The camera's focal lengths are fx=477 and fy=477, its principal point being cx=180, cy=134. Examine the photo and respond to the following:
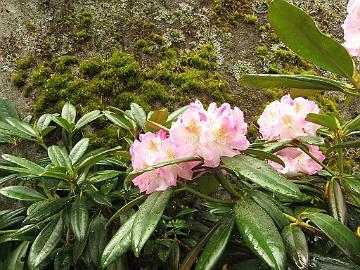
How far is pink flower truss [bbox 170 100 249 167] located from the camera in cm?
88

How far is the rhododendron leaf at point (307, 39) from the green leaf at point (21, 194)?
2.38 feet

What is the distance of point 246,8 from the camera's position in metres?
1.92

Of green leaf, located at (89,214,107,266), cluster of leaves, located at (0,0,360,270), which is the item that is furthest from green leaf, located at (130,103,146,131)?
green leaf, located at (89,214,107,266)

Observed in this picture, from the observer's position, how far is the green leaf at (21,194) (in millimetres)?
1163

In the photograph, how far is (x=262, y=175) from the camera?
83cm

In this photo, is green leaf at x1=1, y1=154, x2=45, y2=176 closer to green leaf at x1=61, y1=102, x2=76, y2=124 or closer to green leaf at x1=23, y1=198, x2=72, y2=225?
green leaf at x1=23, y1=198, x2=72, y2=225

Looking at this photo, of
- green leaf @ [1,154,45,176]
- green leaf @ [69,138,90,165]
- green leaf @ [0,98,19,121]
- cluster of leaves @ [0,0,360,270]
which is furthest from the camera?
green leaf @ [0,98,19,121]

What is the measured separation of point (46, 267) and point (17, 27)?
0.96 m

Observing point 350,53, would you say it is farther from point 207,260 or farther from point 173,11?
point 173,11

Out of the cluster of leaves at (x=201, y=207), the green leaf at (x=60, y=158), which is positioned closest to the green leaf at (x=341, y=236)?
the cluster of leaves at (x=201, y=207)

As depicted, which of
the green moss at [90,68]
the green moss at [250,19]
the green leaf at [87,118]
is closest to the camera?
the green leaf at [87,118]

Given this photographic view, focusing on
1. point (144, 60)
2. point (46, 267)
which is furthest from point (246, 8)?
point (46, 267)

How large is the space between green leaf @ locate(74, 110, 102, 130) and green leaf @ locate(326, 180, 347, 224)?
693mm

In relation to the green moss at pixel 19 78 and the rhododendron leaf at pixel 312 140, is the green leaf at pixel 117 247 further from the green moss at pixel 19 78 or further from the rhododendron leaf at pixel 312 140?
the green moss at pixel 19 78
